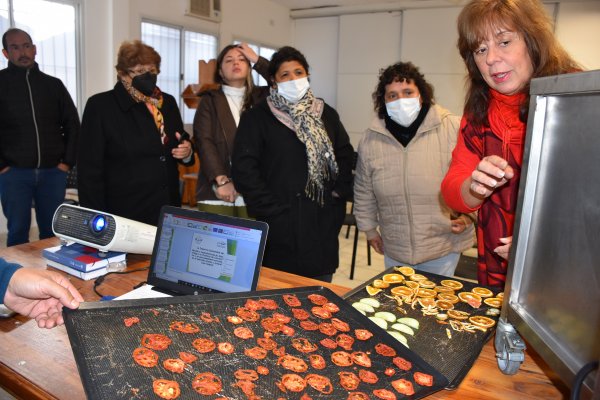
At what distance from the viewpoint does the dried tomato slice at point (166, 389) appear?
788 mm

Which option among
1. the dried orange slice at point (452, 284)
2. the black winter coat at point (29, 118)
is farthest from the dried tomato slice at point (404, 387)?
the black winter coat at point (29, 118)

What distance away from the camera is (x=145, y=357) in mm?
875

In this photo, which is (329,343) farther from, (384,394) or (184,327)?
(184,327)

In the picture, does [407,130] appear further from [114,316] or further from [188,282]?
[114,316]

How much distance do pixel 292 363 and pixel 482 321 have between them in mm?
578

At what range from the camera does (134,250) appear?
1.72 meters

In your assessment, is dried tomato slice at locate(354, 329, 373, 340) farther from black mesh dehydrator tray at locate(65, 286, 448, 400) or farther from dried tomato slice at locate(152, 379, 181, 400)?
dried tomato slice at locate(152, 379, 181, 400)

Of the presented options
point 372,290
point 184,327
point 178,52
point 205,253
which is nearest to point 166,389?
point 184,327

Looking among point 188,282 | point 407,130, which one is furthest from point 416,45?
point 188,282

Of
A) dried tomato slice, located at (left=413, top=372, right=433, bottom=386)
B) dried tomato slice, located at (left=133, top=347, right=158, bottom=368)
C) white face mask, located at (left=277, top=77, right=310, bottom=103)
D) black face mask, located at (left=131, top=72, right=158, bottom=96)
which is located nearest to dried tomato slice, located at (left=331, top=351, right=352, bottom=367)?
dried tomato slice, located at (left=413, top=372, right=433, bottom=386)

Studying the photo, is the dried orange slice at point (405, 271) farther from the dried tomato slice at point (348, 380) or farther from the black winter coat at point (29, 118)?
the black winter coat at point (29, 118)

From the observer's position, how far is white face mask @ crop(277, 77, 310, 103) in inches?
93.4

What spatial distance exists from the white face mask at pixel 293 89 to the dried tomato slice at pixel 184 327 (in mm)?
1602

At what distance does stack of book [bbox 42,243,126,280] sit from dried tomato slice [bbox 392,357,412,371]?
1112 mm
